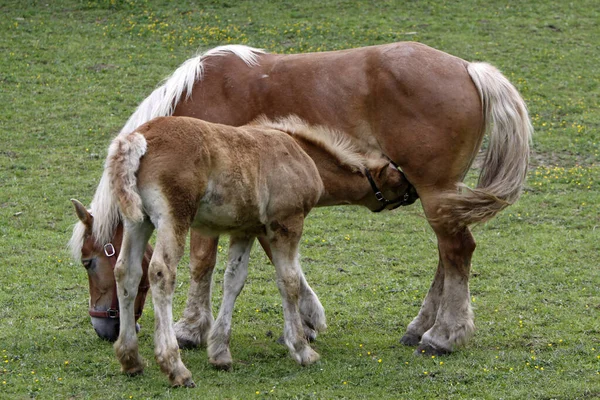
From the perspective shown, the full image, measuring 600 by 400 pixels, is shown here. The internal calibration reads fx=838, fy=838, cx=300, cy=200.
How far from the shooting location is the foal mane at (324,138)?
6699 millimetres

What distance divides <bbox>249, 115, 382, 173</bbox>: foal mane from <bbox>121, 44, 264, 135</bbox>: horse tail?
0.91 m

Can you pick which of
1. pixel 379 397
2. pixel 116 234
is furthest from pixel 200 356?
pixel 379 397

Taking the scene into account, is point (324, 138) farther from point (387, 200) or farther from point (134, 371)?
point (134, 371)

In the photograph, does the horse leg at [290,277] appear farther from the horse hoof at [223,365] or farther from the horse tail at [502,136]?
the horse tail at [502,136]

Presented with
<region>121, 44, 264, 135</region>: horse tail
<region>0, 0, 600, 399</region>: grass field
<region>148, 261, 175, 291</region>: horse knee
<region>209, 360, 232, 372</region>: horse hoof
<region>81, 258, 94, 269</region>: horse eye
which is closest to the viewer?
<region>148, 261, 175, 291</region>: horse knee

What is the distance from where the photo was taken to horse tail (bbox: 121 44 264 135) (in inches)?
283

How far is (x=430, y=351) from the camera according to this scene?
22.0 ft

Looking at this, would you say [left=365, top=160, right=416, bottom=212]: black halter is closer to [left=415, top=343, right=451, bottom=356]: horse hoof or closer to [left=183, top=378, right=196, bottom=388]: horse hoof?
[left=415, top=343, right=451, bottom=356]: horse hoof

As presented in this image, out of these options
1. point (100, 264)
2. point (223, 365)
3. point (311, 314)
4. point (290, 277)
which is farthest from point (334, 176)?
point (100, 264)

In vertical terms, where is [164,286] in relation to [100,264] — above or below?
above

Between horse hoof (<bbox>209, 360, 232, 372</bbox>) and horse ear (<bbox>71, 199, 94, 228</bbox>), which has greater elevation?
horse ear (<bbox>71, 199, 94, 228</bbox>)

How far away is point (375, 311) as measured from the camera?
7961mm

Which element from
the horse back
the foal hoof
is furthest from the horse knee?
the horse back

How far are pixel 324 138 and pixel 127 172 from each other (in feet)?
6.36
